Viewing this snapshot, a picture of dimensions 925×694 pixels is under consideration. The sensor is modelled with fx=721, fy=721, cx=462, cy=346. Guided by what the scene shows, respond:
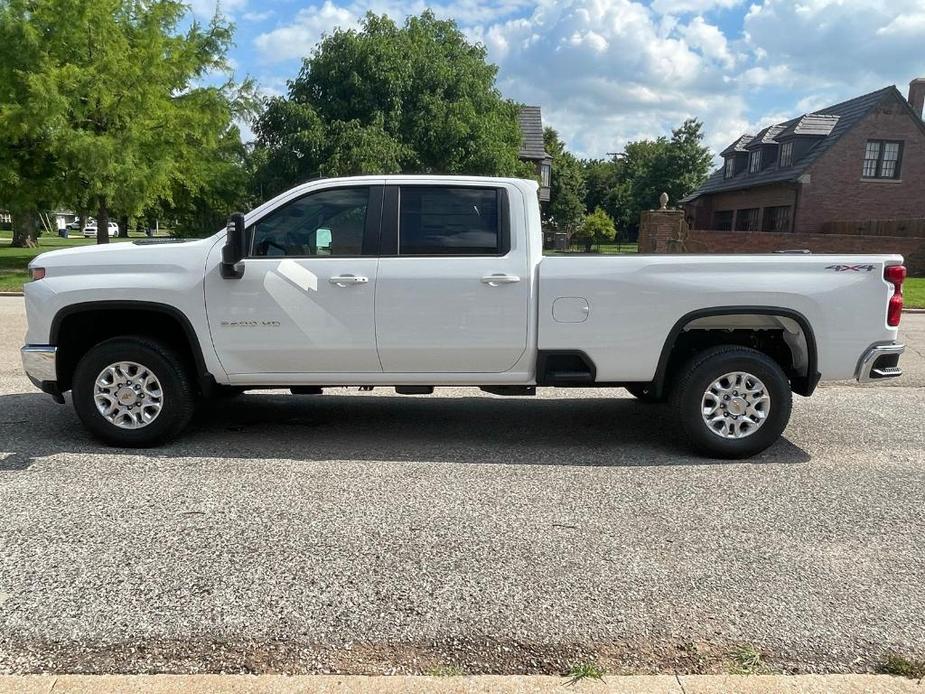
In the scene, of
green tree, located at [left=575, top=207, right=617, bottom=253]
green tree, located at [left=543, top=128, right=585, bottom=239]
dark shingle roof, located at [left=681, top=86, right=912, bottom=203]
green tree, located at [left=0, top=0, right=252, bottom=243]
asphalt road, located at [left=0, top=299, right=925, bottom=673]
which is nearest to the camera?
asphalt road, located at [left=0, top=299, right=925, bottom=673]

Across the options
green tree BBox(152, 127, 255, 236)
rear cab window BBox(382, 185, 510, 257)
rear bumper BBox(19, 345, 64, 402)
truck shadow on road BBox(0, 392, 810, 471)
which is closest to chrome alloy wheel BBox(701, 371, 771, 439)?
truck shadow on road BBox(0, 392, 810, 471)

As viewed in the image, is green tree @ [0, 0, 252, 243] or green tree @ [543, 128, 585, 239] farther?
green tree @ [543, 128, 585, 239]

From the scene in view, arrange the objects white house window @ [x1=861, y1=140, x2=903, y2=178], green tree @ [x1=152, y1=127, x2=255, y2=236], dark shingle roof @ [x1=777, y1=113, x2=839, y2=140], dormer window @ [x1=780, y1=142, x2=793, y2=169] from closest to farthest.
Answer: green tree @ [x1=152, y1=127, x2=255, y2=236] → white house window @ [x1=861, y1=140, x2=903, y2=178] → dark shingle roof @ [x1=777, y1=113, x2=839, y2=140] → dormer window @ [x1=780, y1=142, x2=793, y2=169]

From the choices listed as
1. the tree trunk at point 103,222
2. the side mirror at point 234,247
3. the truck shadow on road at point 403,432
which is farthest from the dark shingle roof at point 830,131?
the side mirror at point 234,247

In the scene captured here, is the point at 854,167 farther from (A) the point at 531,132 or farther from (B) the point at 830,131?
(A) the point at 531,132

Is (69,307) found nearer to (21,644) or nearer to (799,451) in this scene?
(21,644)

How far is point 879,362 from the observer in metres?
5.12

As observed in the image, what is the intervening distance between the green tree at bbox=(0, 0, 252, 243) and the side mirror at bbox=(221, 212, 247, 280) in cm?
1593

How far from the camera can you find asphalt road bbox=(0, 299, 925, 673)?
9.36 ft


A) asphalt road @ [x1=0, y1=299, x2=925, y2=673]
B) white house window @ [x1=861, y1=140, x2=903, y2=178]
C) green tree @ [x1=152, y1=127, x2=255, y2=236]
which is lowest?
asphalt road @ [x1=0, y1=299, x2=925, y2=673]

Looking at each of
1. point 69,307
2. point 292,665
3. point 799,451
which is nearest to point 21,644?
point 292,665

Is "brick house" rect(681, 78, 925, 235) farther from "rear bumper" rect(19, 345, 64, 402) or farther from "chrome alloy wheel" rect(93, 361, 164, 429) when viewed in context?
"rear bumper" rect(19, 345, 64, 402)

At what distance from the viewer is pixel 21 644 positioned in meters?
2.80

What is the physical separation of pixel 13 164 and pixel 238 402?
671 inches
